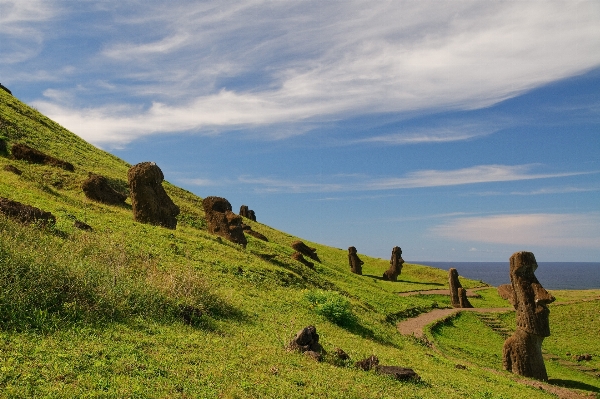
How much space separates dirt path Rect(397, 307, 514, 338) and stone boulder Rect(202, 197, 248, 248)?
1455 cm

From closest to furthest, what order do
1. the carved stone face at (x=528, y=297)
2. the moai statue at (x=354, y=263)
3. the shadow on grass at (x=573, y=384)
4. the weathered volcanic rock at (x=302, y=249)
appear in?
the shadow on grass at (x=573, y=384) → the carved stone face at (x=528, y=297) → the weathered volcanic rock at (x=302, y=249) → the moai statue at (x=354, y=263)

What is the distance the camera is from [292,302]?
23.0m

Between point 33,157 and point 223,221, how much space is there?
1873cm

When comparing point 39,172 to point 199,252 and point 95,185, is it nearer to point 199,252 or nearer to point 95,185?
point 95,185

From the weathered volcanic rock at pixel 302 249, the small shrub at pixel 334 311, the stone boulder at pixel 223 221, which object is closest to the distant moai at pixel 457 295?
the weathered volcanic rock at pixel 302 249

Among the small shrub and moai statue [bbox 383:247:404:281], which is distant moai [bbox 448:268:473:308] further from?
the small shrub

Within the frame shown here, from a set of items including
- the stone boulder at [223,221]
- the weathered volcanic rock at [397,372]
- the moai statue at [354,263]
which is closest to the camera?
the weathered volcanic rock at [397,372]

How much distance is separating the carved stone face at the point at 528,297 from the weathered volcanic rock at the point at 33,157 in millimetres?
38832

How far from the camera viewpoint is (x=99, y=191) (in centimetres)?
3769

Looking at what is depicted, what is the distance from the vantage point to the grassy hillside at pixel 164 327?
9852 millimetres

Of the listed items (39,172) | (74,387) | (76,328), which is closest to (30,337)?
(76,328)

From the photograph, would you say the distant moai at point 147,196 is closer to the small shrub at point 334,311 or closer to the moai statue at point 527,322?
the small shrub at point 334,311

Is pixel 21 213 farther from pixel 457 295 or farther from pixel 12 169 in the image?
pixel 457 295

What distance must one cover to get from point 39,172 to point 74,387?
3679 centimetres
